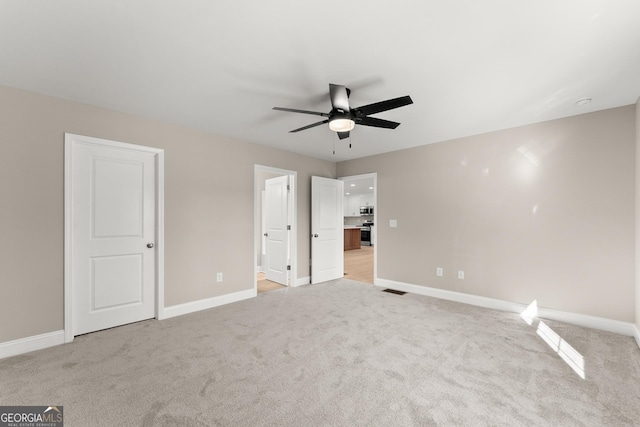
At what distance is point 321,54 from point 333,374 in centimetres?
247

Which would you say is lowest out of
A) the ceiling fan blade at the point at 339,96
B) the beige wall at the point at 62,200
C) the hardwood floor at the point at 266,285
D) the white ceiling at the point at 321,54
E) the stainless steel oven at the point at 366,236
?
the hardwood floor at the point at 266,285

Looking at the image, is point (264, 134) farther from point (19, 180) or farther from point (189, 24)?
point (19, 180)

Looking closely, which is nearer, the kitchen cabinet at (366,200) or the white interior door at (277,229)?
the white interior door at (277,229)

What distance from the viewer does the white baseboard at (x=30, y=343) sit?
244 centimetres

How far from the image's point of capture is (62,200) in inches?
108

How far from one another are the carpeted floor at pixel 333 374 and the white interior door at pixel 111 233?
10.7 inches

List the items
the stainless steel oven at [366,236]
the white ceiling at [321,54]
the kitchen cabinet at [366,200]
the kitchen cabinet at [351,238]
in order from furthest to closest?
the kitchen cabinet at [366,200]
the stainless steel oven at [366,236]
the kitchen cabinet at [351,238]
the white ceiling at [321,54]

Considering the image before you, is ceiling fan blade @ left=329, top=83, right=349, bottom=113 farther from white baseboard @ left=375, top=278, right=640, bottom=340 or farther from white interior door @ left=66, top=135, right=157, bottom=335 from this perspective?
white baseboard @ left=375, top=278, right=640, bottom=340

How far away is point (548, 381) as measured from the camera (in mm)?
2066

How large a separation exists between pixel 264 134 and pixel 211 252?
1.85 metres

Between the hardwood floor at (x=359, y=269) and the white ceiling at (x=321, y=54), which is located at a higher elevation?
the white ceiling at (x=321, y=54)

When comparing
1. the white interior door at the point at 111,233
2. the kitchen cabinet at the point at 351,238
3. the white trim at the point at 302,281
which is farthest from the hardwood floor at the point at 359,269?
the white interior door at the point at 111,233

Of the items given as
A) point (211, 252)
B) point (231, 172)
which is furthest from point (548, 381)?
point (231, 172)

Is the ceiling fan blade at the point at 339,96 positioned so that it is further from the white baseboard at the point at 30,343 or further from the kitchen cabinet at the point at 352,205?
the kitchen cabinet at the point at 352,205
